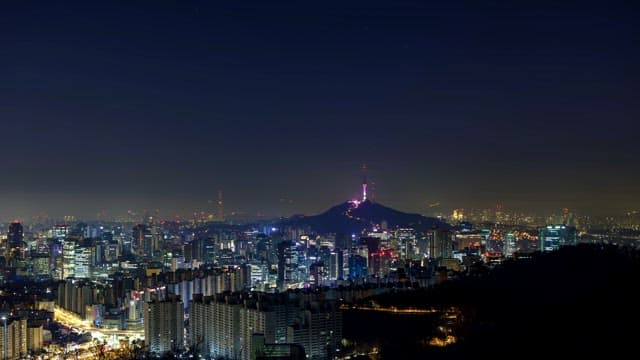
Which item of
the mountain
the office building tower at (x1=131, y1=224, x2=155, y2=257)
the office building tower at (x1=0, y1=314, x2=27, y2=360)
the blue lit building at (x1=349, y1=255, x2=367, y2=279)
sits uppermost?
the mountain

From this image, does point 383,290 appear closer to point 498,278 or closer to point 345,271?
point 498,278

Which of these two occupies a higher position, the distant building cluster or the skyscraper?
the skyscraper

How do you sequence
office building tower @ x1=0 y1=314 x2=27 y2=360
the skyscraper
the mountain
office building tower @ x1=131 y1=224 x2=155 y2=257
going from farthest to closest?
the mountain < office building tower @ x1=131 y1=224 x2=155 y2=257 < the skyscraper < office building tower @ x1=0 y1=314 x2=27 y2=360

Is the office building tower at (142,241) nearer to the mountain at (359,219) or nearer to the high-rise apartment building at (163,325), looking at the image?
the mountain at (359,219)

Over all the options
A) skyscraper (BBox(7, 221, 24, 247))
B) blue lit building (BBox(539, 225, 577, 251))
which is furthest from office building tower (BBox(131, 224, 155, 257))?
blue lit building (BBox(539, 225, 577, 251))

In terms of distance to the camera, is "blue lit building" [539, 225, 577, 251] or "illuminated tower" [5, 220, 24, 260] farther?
"illuminated tower" [5, 220, 24, 260]

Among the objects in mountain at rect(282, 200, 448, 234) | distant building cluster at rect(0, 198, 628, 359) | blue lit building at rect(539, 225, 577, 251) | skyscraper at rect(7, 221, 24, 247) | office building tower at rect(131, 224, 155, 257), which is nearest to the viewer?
distant building cluster at rect(0, 198, 628, 359)

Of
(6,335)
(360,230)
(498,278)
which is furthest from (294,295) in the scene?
(360,230)

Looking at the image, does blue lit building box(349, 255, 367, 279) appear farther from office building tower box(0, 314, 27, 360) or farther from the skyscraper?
the skyscraper

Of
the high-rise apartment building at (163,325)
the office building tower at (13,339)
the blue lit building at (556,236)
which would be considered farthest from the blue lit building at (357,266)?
the office building tower at (13,339)
